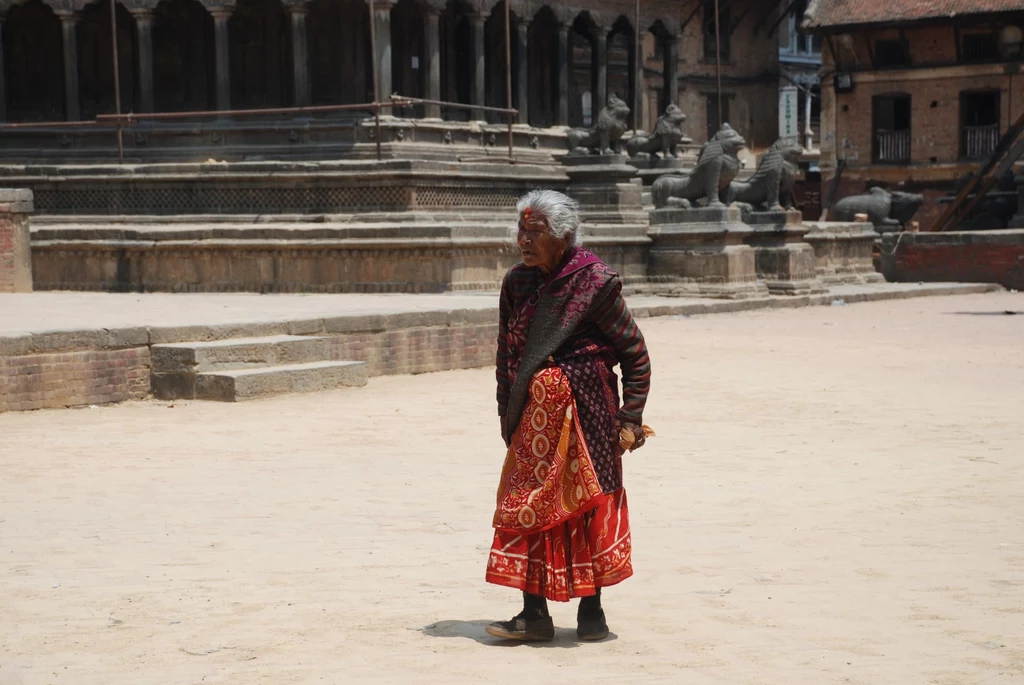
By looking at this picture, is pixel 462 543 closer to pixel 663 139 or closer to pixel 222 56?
pixel 222 56

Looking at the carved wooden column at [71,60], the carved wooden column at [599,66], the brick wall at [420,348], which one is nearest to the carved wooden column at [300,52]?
the carved wooden column at [71,60]

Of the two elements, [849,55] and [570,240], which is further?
[849,55]

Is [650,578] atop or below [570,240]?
below

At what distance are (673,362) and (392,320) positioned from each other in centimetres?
267

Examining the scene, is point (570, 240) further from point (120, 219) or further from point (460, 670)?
point (120, 219)

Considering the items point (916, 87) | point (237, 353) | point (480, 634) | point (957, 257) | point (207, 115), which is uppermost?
point (916, 87)

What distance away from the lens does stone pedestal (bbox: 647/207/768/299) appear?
69.5 ft

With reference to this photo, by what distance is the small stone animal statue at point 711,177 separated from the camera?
21.7 m

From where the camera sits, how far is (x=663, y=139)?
26250 millimetres

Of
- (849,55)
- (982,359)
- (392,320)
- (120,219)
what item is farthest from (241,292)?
(849,55)

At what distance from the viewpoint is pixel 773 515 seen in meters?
6.86

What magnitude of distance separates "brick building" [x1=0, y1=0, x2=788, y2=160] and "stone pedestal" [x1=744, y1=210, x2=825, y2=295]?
18.7 feet

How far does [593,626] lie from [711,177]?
17436mm

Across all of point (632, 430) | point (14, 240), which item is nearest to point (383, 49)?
point (14, 240)
